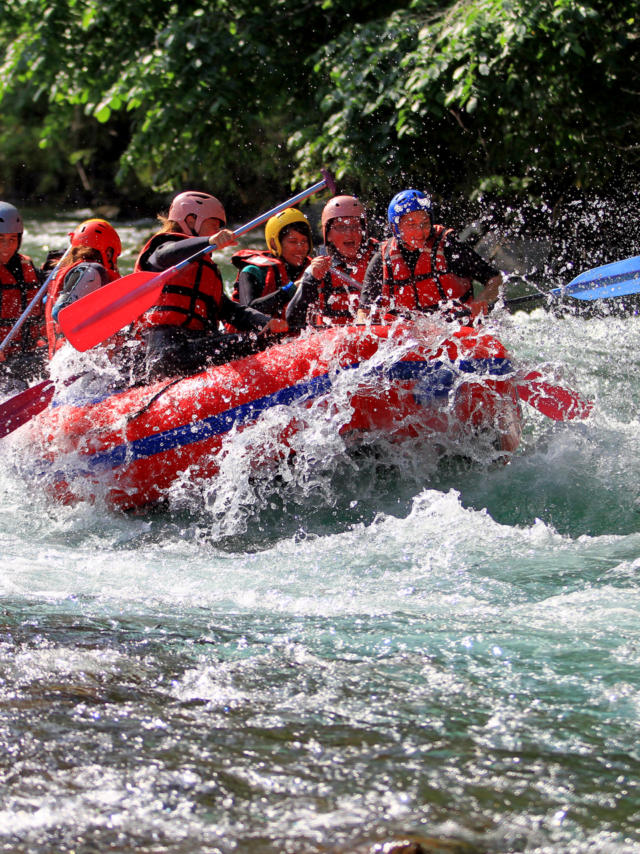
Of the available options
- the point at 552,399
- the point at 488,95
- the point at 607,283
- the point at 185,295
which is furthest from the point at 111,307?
the point at 488,95

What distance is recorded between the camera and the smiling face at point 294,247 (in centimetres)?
585

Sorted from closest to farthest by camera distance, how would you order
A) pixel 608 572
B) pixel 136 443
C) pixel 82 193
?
pixel 608 572
pixel 136 443
pixel 82 193

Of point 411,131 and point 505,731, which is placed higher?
point 411,131

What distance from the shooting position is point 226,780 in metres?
2.39

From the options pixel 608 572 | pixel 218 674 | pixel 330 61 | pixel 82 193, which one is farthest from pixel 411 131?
pixel 82 193

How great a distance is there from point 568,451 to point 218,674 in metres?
2.60

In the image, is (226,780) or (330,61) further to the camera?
(330,61)

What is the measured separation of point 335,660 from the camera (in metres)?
3.02

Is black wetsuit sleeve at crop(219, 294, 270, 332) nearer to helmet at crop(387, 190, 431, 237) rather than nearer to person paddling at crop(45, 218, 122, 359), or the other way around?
person paddling at crop(45, 218, 122, 359)

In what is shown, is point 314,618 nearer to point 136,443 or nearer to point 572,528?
point 572,528

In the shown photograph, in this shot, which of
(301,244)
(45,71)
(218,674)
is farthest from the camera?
(45,71)

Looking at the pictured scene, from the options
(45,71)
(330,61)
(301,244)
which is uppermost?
(45,71)

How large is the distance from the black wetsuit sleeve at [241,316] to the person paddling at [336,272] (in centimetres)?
15

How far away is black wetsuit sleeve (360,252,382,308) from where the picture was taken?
5.37 meters
